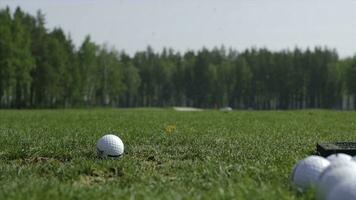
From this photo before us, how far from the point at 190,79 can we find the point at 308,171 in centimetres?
10699

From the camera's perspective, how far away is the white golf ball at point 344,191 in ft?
16.5

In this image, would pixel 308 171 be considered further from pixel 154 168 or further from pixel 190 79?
pixel 190 79

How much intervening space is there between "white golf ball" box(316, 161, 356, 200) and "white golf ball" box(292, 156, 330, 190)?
8.8 inches

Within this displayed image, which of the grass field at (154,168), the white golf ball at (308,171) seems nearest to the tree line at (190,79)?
the grass field at (154,168)

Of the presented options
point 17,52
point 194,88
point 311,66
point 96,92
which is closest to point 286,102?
point 311,66

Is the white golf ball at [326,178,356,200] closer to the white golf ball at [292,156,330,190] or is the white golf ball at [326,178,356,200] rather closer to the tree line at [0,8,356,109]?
the white golf ball at [292,156,330,190]

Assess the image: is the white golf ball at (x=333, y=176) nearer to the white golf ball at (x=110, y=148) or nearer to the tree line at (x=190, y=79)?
the white golf ball at (x=110, y=148)

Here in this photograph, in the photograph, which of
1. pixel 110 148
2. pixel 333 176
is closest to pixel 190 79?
pixel 110 148

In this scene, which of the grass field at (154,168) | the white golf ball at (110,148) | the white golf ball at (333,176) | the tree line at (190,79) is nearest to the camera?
the white golf ball at (333,176)

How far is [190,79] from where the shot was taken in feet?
371

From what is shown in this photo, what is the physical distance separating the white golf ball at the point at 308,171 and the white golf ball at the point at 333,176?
0.22 meters

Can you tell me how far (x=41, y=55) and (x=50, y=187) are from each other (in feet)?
217

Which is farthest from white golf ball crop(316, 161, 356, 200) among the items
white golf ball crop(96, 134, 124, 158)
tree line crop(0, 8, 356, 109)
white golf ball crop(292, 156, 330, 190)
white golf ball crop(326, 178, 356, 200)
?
tree line crop(0, 8, 356, 109)

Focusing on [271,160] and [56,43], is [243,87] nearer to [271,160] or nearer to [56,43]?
[56,43]
